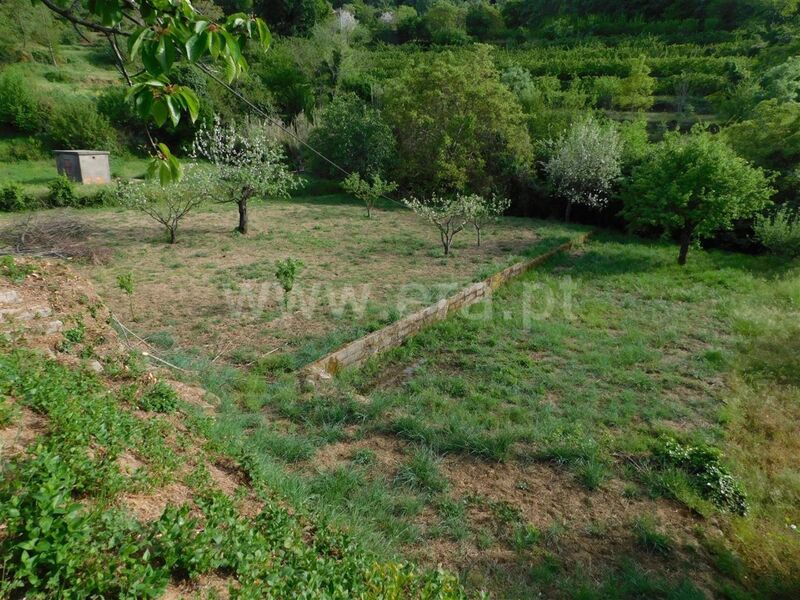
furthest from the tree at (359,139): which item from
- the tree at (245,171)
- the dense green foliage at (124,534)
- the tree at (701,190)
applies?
the dense green foliage at (124,534)

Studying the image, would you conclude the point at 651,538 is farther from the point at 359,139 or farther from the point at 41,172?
the point at 41,172

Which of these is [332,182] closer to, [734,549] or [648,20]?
[734,549]

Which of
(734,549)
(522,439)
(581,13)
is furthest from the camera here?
(581,13)

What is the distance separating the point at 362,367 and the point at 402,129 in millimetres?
16020

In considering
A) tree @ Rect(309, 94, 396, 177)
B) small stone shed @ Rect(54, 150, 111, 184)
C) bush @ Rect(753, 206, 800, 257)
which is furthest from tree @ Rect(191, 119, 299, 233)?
bush @ Rect(753, 206, 800, 257)

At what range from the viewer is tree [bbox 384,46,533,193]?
681 inches

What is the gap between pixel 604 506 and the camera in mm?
3580

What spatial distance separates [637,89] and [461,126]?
54.3ft

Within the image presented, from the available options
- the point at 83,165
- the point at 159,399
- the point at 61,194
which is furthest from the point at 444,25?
the point at 159,399

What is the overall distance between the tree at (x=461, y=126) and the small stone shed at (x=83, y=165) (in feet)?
42.4

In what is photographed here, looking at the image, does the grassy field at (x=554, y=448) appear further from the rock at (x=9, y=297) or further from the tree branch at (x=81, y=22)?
the tree branch at (x=81, y=22)

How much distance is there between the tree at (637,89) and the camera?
26.2 m

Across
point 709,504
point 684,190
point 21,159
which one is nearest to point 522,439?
point 709,504

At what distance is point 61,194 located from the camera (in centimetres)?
1449
